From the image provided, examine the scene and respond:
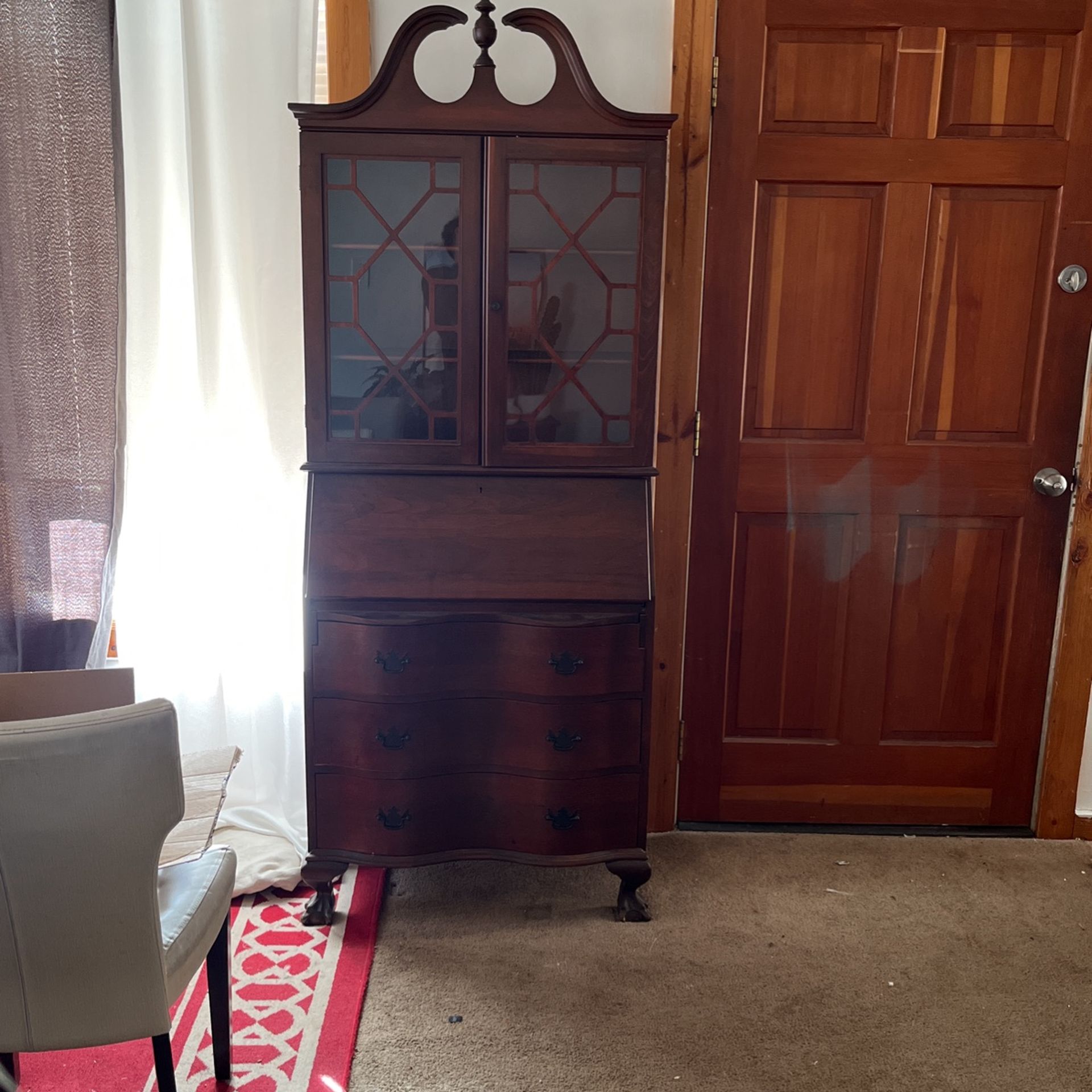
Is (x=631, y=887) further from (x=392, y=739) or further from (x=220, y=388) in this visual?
(x=220, y=388)

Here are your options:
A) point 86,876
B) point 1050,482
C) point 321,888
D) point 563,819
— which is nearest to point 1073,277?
point 1050,482

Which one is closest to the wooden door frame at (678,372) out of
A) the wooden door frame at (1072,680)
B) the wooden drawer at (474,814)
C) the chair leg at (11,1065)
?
the wooden drawer at (474,814)

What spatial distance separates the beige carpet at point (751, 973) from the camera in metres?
1.73

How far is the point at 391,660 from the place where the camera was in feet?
6.59

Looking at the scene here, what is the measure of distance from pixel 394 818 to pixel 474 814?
0.18 metres

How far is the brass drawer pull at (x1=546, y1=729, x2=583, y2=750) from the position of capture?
2.06 meters

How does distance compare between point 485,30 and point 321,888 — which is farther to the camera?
point 321,888

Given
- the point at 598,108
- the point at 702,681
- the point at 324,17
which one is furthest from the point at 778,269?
the point at 324,17

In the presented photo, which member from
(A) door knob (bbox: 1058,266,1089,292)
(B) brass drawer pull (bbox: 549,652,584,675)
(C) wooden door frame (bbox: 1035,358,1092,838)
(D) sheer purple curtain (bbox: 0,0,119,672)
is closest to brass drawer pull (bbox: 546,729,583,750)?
(B) brass drawer pull (bbox: 549,652,584,675)

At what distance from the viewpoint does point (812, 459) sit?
8.02ft

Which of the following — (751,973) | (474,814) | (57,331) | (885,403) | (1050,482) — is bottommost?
(751,973)

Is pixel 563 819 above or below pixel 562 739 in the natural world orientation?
below

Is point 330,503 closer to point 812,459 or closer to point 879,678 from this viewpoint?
point 812,459

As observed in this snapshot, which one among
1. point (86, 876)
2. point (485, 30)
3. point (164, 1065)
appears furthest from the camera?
A: point (485, 30)
